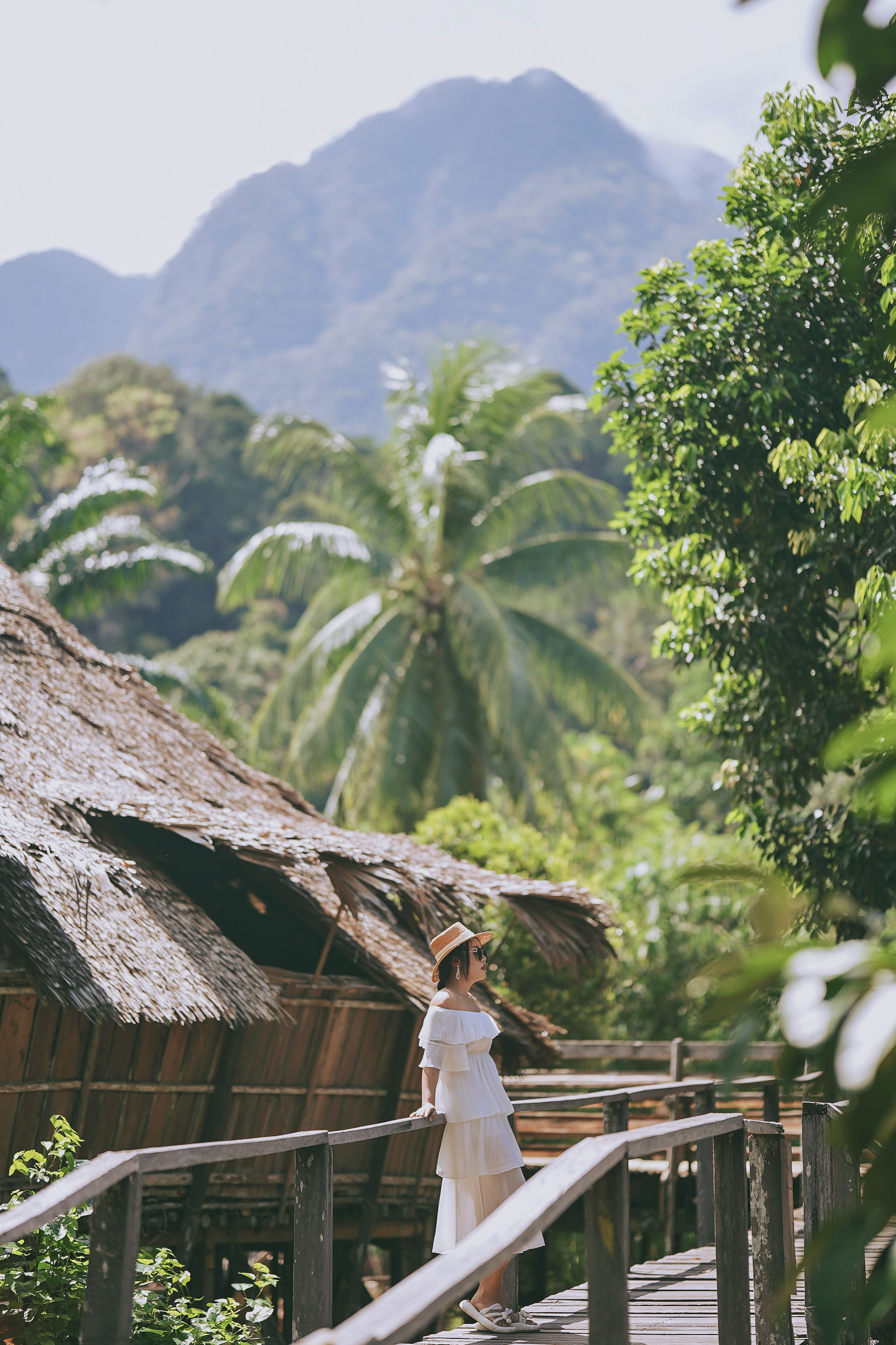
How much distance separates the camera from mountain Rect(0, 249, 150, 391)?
16112cm

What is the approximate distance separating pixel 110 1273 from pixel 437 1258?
3.16 feet

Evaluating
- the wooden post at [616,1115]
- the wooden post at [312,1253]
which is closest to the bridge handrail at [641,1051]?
the wooden post at [616,1115]

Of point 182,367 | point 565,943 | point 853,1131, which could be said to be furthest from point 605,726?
point 182,367

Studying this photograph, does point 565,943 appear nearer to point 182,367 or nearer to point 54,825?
point 54,825

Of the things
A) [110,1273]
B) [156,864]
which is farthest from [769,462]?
[110,1273]

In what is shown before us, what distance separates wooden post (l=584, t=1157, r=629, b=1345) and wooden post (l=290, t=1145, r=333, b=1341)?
1777 millimetres

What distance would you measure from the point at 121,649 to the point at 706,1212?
99.0ft

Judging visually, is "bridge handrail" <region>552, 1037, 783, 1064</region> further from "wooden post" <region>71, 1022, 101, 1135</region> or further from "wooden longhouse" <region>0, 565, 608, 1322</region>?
"wooden post" <region>71, 1022, 101, 1135</region>

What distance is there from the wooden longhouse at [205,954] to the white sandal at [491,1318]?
194 cm

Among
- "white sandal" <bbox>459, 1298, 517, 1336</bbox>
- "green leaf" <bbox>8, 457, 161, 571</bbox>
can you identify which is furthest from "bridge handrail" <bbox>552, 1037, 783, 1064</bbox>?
"green leaf" <bbox>8, 457, 161, 571</bbox>

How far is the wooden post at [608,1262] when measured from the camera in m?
2.42

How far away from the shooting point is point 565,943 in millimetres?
8883

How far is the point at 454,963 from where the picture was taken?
539cm

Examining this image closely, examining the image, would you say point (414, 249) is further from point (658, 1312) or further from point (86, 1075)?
point (658, 1312)
